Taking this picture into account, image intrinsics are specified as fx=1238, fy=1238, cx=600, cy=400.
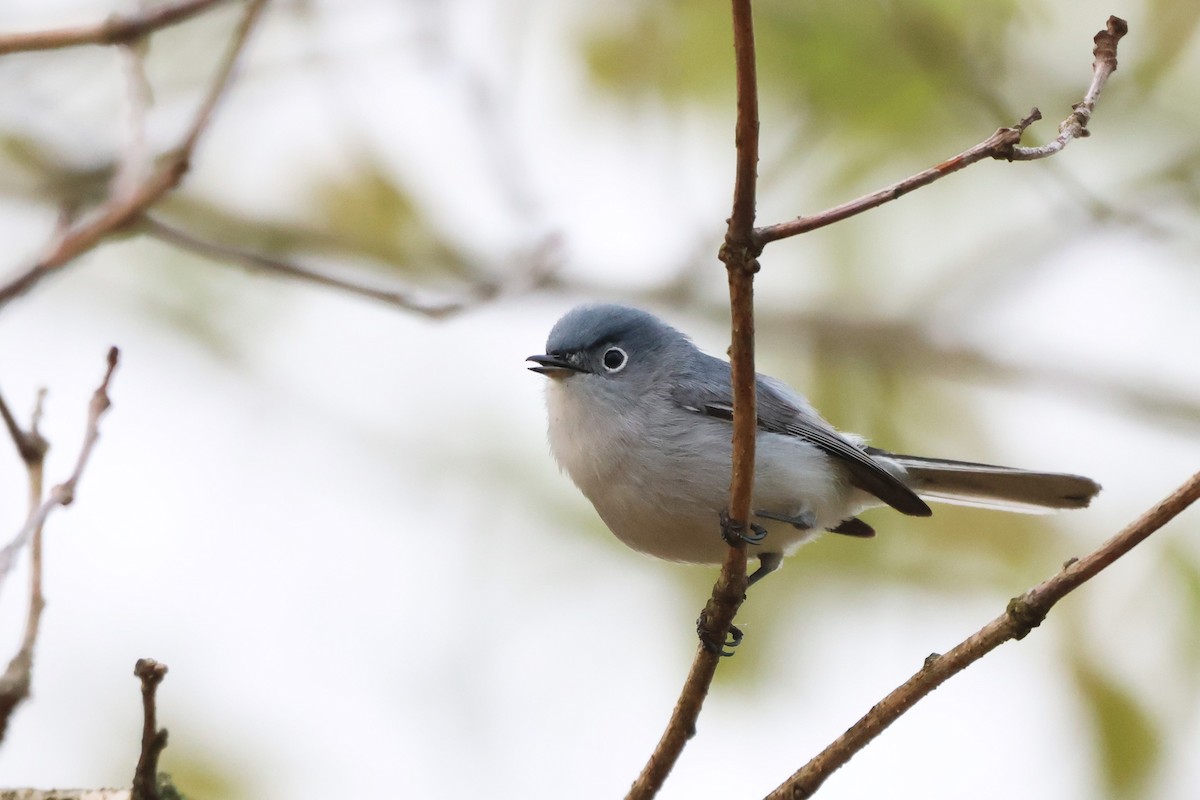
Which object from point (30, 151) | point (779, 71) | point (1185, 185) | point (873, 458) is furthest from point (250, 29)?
point (1185, 185)

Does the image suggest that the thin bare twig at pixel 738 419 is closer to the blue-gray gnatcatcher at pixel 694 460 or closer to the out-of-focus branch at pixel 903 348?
the blue-gray gnatcatcher at pixel 694 460

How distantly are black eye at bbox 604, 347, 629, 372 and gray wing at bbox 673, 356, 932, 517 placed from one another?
0.21 meters

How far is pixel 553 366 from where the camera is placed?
379cm

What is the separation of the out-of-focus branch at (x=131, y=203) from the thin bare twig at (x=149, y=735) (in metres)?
0.55

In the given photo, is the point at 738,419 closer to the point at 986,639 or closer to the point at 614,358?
the point at 986,639

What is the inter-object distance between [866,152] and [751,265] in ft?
12.2

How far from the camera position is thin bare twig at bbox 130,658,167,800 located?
67.1 inches

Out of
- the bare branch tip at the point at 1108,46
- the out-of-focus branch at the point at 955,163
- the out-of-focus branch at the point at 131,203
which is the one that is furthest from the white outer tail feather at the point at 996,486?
the out-of-focus branch at the point at 131,203

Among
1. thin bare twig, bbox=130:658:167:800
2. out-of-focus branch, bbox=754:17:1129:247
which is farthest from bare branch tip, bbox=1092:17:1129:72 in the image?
thin bare twig, bbox=130:658:167:800

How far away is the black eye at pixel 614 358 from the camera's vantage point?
12.7 ft

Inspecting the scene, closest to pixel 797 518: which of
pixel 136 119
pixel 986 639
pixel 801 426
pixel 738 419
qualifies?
pixel 801 426

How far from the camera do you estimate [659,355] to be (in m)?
3.97

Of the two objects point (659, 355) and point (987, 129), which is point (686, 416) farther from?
point (987, 129)

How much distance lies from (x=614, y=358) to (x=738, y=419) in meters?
1.46
